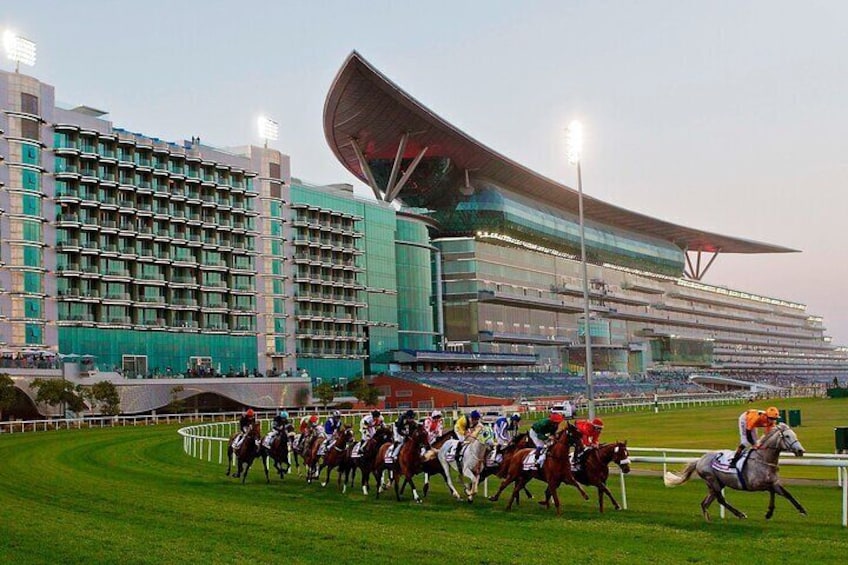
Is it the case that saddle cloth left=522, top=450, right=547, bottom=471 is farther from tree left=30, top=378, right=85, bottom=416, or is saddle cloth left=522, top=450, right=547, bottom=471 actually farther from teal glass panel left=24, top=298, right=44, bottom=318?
teal glass panel left=24, top=298, right=44, bottom=318

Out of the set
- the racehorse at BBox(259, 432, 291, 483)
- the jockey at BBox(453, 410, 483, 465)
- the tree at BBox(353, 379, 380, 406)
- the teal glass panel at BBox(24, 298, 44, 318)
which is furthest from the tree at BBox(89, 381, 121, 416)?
the jockey at BBox(453, 410, 483, 465)

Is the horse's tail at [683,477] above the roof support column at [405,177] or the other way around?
the other way around

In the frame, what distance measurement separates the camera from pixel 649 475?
25.1 meters

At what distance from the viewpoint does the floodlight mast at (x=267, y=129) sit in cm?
9988

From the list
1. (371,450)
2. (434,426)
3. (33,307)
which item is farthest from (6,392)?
(434,426)

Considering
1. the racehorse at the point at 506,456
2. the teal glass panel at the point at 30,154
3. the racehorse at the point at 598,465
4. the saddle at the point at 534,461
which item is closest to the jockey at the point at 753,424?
the racehorse at the point at 598,465

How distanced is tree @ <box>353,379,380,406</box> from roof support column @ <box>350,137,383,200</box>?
25485 mm

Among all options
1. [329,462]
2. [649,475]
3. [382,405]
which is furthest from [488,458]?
[382,405]

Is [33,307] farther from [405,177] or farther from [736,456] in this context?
[736,456]

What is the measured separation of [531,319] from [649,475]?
355 ft

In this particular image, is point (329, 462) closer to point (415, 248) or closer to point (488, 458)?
point (488, 458)

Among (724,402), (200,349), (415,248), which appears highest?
(415,248)

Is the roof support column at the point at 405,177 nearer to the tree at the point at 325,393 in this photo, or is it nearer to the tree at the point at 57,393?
the tree at the point at 325,393

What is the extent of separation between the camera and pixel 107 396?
71.1 meters
